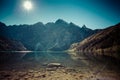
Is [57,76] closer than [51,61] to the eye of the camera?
Yes

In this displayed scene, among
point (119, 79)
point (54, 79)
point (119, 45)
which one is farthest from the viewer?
point (119, 45)

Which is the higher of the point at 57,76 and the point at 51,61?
the point at 51,61

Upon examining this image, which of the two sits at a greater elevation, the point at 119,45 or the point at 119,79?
the point at 119,45

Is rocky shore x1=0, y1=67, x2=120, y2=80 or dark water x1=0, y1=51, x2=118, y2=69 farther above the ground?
dark water x1=0, y1=51, x2=118, y2=69

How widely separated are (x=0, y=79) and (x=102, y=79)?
24937mm

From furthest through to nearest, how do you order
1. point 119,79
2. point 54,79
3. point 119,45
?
point 119,45 < point 54,79 < point 119,79

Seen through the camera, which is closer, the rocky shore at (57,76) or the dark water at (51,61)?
the rocky shore at (57,76)

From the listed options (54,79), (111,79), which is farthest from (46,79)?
(111,79)

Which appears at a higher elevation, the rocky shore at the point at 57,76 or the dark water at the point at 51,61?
the dark water at the point at 51,61

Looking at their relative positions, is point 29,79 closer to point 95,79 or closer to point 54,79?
point 54,79

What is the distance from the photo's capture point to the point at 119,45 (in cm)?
19750

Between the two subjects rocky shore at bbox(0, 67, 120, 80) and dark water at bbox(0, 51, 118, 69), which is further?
dark water at bbox(0, 51, 118, 69)

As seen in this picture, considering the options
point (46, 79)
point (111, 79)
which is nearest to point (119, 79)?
point (111, 79)

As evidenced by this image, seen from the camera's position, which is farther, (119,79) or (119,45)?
(119,45)
